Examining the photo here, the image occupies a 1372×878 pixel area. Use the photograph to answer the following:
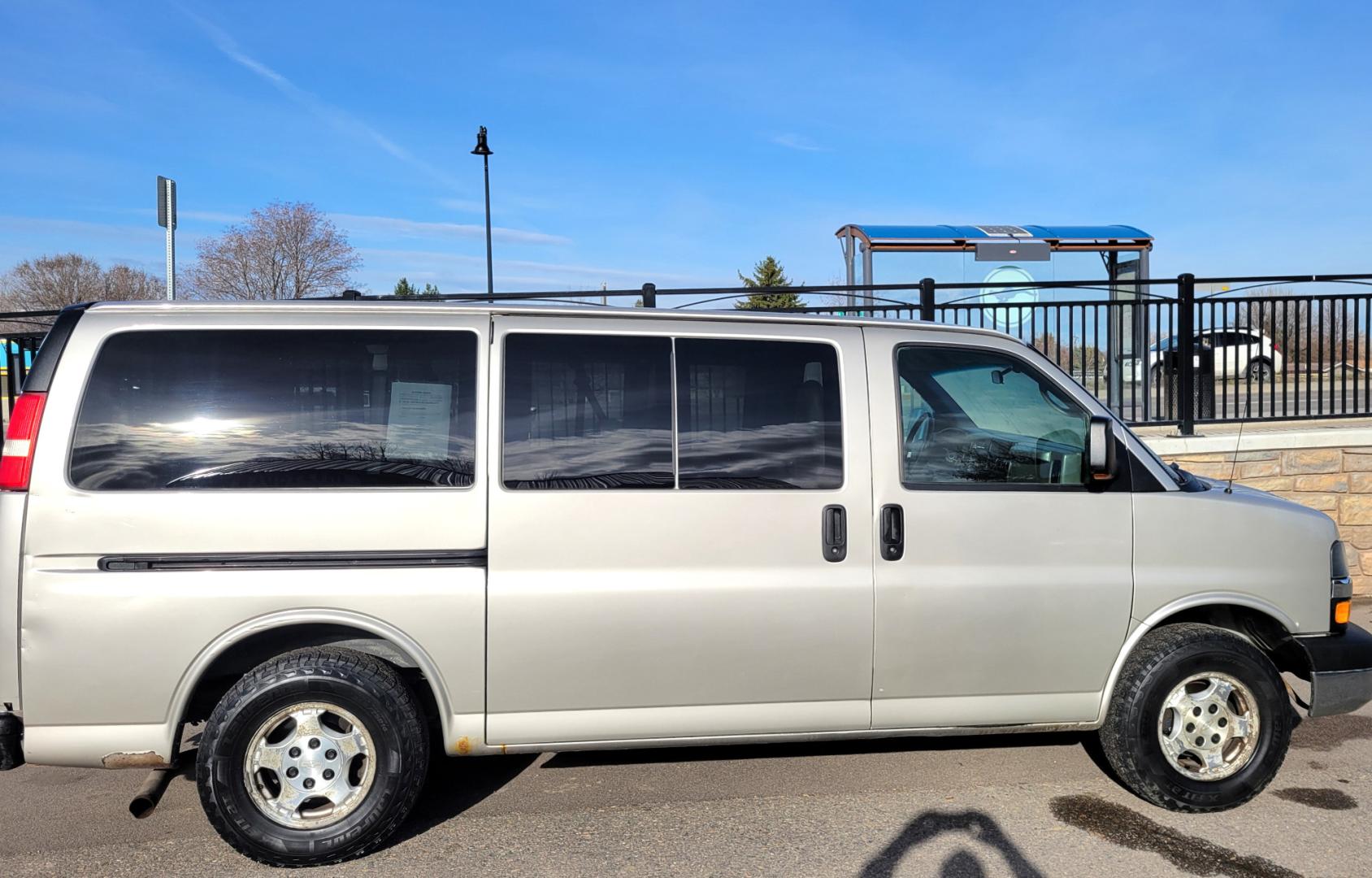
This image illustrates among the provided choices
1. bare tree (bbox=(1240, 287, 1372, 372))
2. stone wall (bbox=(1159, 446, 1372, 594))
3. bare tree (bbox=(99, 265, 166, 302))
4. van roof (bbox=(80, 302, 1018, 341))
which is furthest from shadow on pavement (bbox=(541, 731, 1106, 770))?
bare tree (bbox=(99, 265, 166, 302))

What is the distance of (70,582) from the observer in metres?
3.42

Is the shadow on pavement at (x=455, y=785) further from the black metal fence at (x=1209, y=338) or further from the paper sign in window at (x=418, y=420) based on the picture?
the black metal fence at (x=1209, y=338)

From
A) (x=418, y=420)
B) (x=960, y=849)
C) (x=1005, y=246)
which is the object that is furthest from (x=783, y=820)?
(x=1005, y=246)

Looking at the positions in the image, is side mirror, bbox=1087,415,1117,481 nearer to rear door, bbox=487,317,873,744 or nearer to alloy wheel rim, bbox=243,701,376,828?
rear door, bbox=487,317,873,744

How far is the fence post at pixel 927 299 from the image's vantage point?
798 centimetres

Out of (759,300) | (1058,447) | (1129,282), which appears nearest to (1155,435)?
(1129,282)

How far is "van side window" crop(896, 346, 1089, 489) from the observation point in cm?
401

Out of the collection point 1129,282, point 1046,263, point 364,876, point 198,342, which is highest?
point 1046,263

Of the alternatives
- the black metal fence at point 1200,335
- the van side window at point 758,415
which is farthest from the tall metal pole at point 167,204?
the van side window at point 758,415

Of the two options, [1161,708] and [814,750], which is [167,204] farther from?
[1161,708]

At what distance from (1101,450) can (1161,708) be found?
1.14m

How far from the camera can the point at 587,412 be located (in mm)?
3799

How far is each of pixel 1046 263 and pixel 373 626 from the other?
40.9ft

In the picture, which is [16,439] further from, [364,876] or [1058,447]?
[1058,447]
